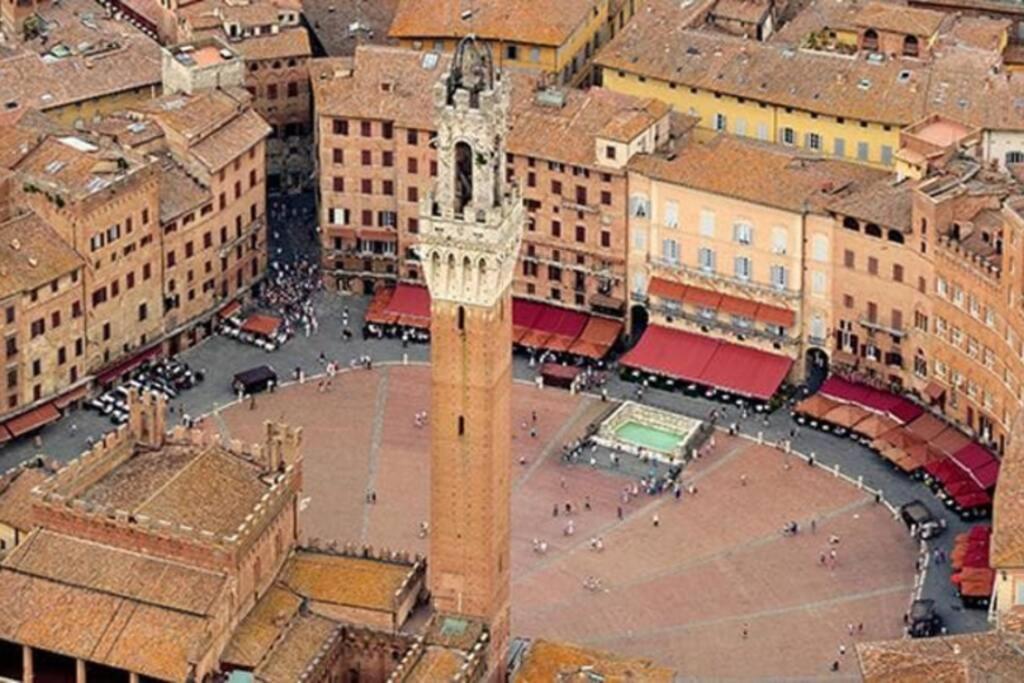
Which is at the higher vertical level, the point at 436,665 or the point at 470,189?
the point at 470,189

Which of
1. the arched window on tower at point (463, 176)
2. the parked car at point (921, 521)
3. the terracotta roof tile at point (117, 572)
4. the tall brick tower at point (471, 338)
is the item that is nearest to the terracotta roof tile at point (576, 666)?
the tall brick tower at point (471, 338)

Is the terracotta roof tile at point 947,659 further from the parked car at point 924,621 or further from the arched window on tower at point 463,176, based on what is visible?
the arched window on tower at point 463,176

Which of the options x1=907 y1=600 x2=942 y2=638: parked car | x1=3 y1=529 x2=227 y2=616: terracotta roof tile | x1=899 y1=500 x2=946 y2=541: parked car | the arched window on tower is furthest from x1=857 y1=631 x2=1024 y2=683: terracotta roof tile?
x1=3 y1=529 x2=227 y2=616: terracotta roof tile

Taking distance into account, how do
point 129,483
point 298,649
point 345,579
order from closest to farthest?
1. point 298,649
2. point 345,579
3. point 129,483

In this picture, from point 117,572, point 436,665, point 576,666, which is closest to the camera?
point 436,665

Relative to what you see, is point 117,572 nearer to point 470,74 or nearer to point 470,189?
point 470,189

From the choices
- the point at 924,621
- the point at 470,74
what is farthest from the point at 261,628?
the point at 924,621
